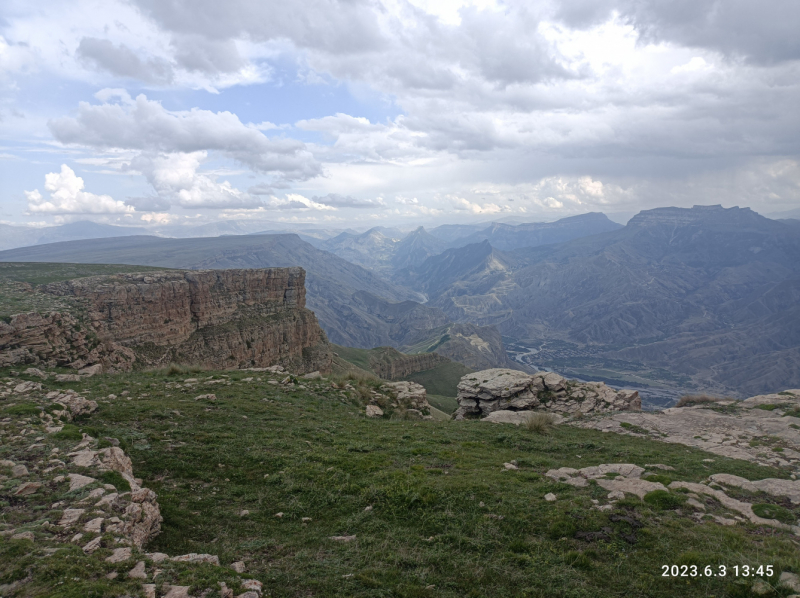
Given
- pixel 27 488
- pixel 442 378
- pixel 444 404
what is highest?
pixel 27 488

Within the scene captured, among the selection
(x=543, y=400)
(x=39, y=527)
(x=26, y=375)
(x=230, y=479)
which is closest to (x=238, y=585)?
(x=39, y=527)

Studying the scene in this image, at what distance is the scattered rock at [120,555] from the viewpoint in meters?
6.95

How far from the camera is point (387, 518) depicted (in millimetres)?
10344

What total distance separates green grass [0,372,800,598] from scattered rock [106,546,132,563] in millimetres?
194

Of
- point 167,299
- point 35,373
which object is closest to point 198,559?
point 35,373

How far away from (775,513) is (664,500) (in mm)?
2712

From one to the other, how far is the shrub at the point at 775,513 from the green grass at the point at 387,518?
125 centimetres

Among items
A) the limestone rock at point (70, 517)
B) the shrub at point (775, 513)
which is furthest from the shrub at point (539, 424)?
the limestone rock at point (70, 517)

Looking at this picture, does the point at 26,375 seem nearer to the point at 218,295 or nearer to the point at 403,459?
the point at 403,459

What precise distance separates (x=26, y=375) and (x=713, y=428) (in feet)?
123

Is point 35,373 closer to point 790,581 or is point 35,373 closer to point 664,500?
point 664,500

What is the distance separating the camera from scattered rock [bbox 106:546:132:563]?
6.95 meters

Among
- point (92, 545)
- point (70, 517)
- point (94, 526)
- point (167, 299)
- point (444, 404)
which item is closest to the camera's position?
point (92, 545)

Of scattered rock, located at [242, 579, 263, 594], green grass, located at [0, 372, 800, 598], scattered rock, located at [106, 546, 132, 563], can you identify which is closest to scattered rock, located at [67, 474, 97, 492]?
green grass, located at [0, 372, 800, 598]
